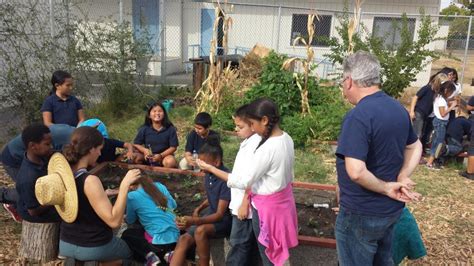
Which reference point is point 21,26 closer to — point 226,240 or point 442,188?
point 226,240

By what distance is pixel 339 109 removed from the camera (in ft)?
24.7

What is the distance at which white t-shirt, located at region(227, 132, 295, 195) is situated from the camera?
9.32 feet

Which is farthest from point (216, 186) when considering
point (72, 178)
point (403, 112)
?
point (403, 112)

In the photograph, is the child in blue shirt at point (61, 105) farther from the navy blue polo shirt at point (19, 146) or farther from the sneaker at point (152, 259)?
the sneaker at point (152, 259)

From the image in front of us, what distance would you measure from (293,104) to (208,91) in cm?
165

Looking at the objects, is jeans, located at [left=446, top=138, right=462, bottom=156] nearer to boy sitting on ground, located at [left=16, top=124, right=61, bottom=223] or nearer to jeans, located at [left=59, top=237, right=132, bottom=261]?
jeans, located at [left=59, top=237, right=132, bottom=261]

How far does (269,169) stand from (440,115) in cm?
458

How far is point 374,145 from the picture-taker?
93.3 inches

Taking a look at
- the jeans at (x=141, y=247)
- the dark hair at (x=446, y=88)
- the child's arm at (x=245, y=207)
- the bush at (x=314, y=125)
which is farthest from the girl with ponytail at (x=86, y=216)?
the dark hair at (x=446, y=88)

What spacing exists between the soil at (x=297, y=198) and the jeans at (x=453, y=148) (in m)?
3.09

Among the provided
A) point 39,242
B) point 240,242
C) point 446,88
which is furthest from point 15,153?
point 446,88

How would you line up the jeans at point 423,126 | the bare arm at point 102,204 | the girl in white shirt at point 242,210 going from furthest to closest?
the jeans at point 423,126 → the girl in white shirt at point 242,210 → the bare arm at point 102,204

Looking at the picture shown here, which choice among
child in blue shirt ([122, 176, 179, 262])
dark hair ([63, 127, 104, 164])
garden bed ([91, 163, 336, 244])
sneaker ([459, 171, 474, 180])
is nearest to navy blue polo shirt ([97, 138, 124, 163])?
garden bed ([91, 163, 336, 244])

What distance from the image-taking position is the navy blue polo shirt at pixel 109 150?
4980 mm
